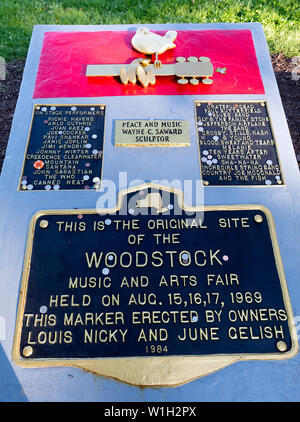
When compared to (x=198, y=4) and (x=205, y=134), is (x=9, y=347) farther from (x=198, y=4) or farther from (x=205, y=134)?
(x=198, y=4)

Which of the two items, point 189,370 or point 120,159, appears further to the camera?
point 120,159

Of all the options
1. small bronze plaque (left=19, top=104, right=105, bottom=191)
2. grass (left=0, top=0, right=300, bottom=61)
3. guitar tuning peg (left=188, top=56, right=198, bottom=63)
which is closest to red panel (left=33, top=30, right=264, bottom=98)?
guitar tuning peg (left=188, top=56, right=198, bottom=63)

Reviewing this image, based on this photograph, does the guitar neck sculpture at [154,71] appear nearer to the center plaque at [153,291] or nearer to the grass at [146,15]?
the center plaque at [153,291]

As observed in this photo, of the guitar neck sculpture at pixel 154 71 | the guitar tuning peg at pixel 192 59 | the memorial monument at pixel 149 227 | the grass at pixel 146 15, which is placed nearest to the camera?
the memorial monument at pixel 149 227

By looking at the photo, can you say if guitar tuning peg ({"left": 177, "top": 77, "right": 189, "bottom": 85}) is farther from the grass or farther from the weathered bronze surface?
the grass

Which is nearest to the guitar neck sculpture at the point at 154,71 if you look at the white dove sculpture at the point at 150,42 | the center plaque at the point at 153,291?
the white dove sculpture at the point at 150,42

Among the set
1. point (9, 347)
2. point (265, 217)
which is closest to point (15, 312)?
point (9, 347)
